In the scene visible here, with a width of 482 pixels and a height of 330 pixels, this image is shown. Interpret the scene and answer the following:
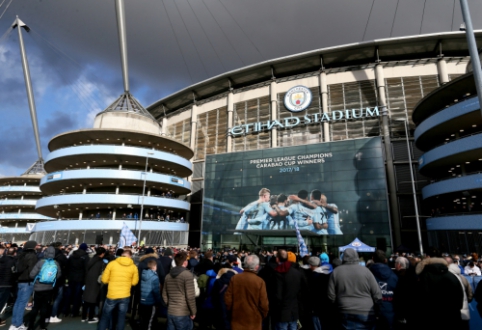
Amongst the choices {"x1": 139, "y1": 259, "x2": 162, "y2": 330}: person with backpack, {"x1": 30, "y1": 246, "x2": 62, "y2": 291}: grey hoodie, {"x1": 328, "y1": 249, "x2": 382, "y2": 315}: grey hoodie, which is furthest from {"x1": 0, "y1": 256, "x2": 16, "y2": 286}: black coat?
{"x1": 328, "y1": 249, "x2": 382, "y2": 315}: grey hoodie

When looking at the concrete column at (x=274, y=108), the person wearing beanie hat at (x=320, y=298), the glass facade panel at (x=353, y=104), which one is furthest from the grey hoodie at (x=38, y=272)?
the glass facade panel at (x=353, y=104)

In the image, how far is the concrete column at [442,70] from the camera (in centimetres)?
3643

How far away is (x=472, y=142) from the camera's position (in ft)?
77.5

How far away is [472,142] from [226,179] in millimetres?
25407

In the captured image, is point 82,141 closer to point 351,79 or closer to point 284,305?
point 351,79

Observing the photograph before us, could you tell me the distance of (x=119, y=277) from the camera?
601 centimetres

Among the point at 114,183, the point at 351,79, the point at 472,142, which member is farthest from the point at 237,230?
the point at 351,79

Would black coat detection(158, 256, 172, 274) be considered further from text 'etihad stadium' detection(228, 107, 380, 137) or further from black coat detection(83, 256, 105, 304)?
text 'etihad stadium' detection(228, 107, 380, 137)

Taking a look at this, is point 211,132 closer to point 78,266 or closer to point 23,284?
point 78,266

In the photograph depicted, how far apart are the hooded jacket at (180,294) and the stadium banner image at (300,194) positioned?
24997 mm

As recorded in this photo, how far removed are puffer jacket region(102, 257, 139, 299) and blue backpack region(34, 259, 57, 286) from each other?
1773 mm

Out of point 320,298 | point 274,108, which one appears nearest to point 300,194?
point 274,108

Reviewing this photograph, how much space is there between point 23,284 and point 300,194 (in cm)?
2818

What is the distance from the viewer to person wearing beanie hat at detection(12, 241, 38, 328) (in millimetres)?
6933
